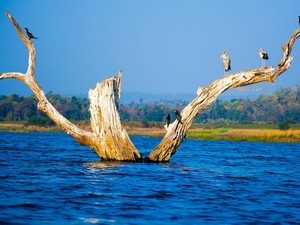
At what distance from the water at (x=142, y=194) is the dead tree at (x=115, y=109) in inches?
34.9

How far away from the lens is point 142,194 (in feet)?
62.2

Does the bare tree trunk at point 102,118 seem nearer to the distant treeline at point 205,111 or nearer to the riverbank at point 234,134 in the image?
the riverbank at point 234,134

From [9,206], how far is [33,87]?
1286 centimetres

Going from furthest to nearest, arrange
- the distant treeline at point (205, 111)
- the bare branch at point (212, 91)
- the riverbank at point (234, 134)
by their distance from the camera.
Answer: the distant treeline at point (205, 111), the riverbank at point (234, 134), the bare branch at point (212, 91)

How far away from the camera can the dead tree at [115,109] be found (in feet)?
87.8

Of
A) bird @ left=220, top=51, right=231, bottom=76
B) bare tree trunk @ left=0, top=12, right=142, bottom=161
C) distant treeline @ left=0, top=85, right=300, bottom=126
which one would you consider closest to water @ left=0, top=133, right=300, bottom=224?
bare tree trunk @ left=0, top=12, right=142, bottom=161

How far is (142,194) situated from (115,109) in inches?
344

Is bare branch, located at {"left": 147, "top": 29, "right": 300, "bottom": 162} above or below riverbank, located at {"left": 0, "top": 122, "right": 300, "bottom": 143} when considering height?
above

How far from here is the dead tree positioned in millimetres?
26750

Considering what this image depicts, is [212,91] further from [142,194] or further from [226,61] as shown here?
[142,194]

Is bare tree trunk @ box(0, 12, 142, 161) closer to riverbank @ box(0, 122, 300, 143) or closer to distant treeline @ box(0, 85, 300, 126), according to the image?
riverbank @ box(0, 122, 300, 143)

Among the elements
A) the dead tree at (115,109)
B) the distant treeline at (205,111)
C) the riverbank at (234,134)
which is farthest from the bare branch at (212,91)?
the distant treeline at (205,111)

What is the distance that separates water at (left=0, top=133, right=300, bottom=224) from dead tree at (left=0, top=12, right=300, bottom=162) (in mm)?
887

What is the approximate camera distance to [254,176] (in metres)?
25.8
